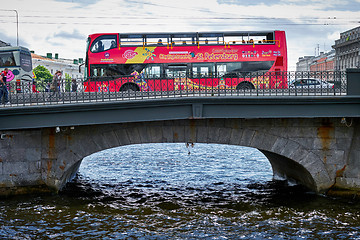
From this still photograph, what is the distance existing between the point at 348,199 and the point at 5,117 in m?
11.9

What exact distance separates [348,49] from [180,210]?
8326 cm

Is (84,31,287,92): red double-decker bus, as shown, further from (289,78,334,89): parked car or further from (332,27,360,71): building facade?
(332,27,360,71): building facade

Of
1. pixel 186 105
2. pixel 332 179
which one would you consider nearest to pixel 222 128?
pixel 186 105

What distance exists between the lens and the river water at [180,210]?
1359 centimetres

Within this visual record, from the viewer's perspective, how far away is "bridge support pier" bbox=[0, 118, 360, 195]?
1602cm

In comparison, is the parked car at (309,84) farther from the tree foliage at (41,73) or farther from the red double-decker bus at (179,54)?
the tree foliage at (41,73)

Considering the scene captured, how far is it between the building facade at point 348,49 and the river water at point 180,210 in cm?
7031

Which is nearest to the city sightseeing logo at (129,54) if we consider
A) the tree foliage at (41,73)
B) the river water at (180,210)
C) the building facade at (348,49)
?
the river water at (180,210)

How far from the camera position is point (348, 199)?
16.1 meters

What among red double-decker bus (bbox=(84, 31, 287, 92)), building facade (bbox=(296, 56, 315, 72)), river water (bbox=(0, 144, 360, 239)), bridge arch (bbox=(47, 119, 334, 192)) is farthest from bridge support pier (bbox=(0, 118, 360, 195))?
building facade (bbox=(296, 56, 315, 72))

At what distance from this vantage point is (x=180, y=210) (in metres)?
15.8

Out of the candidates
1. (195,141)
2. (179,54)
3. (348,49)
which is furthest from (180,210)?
(348,49)

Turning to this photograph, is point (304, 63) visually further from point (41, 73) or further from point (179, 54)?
point (179, 54)

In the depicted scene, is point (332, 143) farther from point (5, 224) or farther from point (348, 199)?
point (5, 224)
